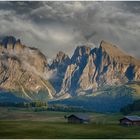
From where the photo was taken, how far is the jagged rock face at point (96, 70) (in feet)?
48.8

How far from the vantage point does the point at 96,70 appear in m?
14.9

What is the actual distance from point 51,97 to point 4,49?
1.39 m

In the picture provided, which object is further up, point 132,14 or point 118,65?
point 132,14

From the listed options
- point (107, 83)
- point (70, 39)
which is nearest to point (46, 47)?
point (70, 39)

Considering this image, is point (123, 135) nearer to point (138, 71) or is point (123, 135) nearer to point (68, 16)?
point (138, 71)

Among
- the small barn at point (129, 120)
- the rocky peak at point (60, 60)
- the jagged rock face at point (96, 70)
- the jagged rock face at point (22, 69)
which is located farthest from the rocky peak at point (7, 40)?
the small barn at point (129, 120)

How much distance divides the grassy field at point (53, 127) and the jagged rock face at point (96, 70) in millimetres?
628

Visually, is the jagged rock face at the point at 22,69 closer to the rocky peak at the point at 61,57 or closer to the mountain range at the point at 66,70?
the mountain range at the point at 66,70

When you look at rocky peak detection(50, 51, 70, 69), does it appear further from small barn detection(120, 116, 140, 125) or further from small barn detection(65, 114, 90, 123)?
small barn detection(120, 116, 140, 125)

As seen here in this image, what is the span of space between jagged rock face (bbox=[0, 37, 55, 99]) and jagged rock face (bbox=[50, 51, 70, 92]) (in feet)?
0.41

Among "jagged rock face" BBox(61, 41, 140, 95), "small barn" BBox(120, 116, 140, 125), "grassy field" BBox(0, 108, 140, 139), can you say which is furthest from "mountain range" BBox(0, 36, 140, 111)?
"small barn" BBox(120, 116, 140, 125)

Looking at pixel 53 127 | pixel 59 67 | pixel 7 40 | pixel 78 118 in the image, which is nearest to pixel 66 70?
pixel 59 67

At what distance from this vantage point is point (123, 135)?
1466 cm

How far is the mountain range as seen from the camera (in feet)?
48.4
